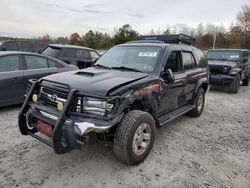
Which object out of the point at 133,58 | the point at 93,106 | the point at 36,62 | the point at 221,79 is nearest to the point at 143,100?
the point at 93,106

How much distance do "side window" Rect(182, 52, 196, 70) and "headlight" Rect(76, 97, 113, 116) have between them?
256 cm

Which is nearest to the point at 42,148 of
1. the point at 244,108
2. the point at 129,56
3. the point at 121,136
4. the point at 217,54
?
the point at 121,136

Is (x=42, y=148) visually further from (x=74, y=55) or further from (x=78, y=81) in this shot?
(x=74, y=55)

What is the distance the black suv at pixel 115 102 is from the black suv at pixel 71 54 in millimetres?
5405

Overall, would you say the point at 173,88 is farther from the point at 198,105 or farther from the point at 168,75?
the point at 198,105

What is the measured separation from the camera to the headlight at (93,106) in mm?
2863

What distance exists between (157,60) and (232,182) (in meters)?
2.18

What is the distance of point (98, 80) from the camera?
10.7 ft

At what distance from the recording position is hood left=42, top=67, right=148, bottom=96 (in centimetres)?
294

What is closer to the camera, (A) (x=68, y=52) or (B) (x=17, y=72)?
(B) (x=17, y=72)

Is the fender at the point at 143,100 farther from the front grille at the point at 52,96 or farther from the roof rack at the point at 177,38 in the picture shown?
the roof rack at the point at 177,38

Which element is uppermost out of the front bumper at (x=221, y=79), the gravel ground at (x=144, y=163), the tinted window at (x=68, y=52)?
the tinted window at (x=68, y=52)

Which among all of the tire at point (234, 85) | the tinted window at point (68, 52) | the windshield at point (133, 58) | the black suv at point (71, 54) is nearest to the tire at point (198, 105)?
the windshield at point (133, 58)

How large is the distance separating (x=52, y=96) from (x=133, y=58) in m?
1.71
